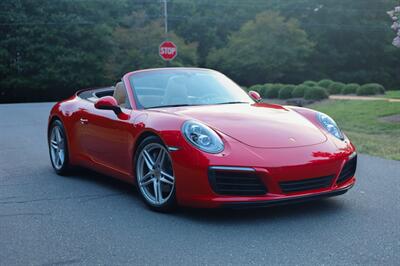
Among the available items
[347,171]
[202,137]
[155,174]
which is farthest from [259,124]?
[155,174]

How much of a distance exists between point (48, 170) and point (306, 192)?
421 cm

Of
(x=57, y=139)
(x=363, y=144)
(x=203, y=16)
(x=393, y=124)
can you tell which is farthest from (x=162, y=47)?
(x=203, y=16)

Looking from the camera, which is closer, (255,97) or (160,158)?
(160,158)

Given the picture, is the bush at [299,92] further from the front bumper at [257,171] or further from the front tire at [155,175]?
the front bumper at [257,171]

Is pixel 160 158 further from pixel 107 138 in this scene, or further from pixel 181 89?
pixel 181 89

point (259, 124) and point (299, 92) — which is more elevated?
point (259, 124)

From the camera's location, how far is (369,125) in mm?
14016

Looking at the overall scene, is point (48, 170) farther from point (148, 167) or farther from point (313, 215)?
point (313, 215)

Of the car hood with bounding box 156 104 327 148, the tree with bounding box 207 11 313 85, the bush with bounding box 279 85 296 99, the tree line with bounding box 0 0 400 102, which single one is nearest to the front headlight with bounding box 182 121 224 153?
the car hood with bounding box 156 104 327 148

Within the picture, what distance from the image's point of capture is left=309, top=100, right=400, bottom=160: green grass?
9602mm

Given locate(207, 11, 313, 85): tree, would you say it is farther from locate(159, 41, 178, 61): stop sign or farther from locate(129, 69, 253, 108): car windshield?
locate(129, 69, 253, 108): car windshield

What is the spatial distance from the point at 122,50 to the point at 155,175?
1612 inches

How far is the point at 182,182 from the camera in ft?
16.1

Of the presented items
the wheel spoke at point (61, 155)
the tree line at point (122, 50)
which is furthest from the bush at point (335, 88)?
the wheel spoke at point (61, 155)
